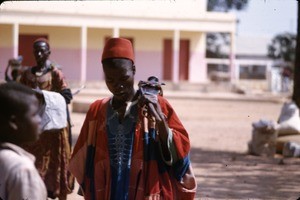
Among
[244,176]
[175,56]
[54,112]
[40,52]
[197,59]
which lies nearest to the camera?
[54,112]

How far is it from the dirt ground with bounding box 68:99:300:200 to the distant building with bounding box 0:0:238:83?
12897 millimetres

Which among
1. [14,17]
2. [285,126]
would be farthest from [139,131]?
[14,17]

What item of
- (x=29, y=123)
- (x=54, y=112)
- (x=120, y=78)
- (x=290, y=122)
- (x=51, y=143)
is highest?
(x=120, y=78)

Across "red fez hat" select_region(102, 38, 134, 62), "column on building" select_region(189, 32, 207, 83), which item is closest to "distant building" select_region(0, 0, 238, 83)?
"column on building" select_region(189, 32, 207, 83)

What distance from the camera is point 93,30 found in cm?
3200

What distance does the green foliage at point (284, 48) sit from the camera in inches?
1561

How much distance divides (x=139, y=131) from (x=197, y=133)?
11.2 m

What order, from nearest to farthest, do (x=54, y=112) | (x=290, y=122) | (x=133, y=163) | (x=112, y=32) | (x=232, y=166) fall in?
(x=133, y=163)
(x=54, y=112)
(x=232, y=166)
(x=290, y=122)
(x=112, y=32)

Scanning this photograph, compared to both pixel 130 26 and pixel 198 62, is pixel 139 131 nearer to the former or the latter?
pixel 130 26

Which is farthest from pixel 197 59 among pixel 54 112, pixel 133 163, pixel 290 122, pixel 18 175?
pixel 18 175

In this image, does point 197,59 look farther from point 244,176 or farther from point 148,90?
point 148,90

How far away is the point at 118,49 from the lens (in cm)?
374

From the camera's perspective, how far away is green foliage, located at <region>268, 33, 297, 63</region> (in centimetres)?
3966

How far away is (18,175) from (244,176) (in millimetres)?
6815
